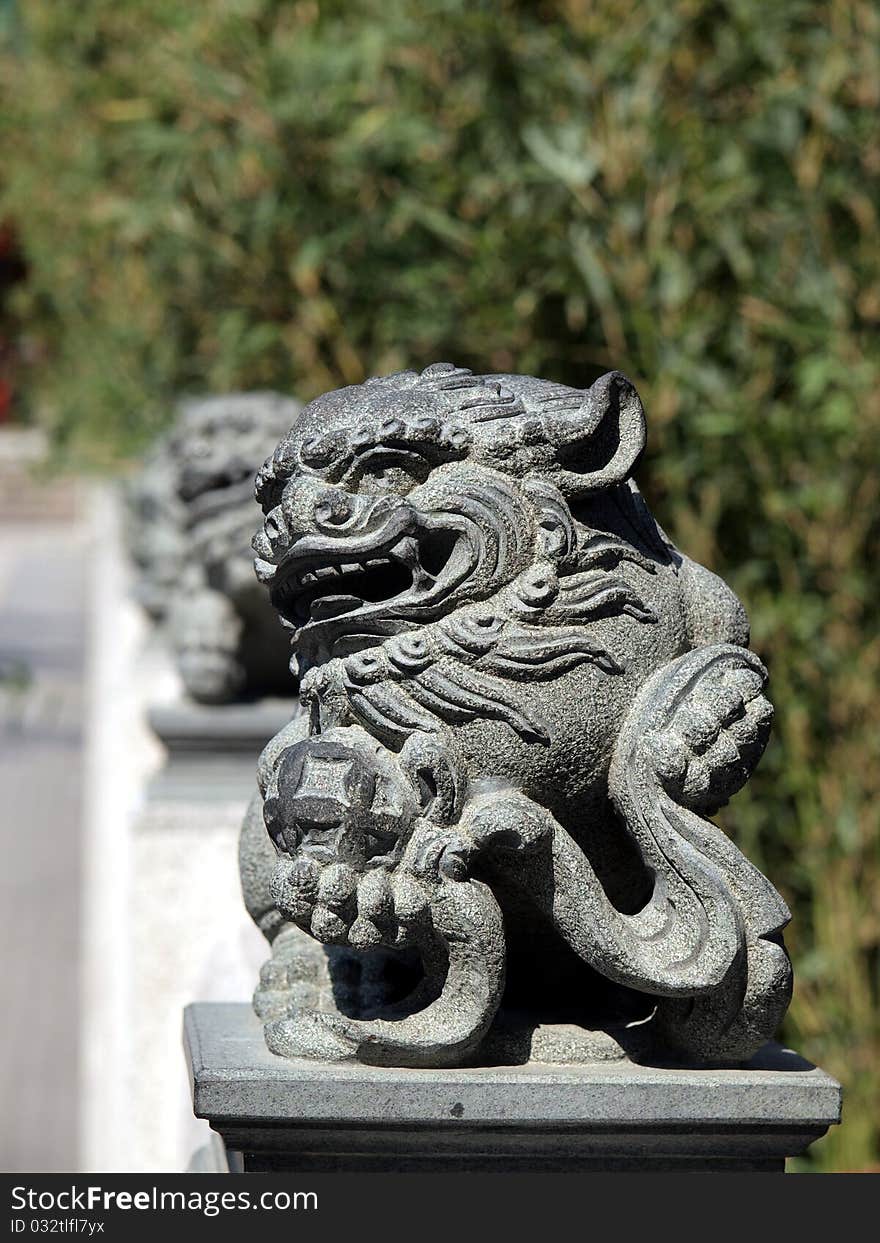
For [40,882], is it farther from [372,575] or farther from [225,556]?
[372,575]

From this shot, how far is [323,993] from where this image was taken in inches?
82.1

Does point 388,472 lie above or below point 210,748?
below

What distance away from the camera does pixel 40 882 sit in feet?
Result: 25.6

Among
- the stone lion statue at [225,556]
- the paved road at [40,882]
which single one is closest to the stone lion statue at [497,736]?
the stone lion statue at [225,556]

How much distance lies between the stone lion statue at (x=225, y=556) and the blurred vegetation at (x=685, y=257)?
657mm

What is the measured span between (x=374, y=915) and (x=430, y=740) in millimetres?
196

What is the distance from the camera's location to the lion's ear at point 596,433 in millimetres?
1975

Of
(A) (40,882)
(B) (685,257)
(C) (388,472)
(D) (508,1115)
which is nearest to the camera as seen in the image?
(D) (508,1115)

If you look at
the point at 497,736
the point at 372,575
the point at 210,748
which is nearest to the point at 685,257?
the point at 210,748

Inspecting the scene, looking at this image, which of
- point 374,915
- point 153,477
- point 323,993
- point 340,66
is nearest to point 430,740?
point 374,915

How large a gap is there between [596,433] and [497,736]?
1.20 ft

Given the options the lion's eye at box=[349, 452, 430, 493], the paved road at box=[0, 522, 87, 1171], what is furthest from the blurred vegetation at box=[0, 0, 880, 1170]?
the paved road at box=[0, 522, 87, 1171]

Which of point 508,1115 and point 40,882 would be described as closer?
point 508,1115

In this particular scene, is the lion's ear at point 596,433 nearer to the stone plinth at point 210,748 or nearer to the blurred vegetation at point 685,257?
the blurred vegetation at point 685,257
